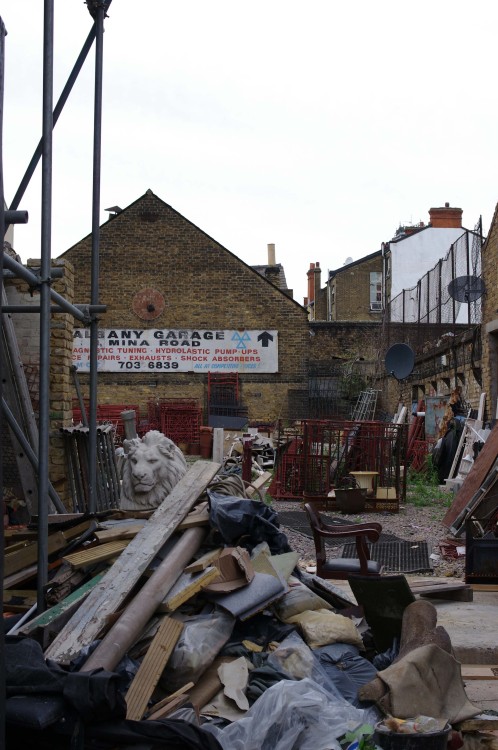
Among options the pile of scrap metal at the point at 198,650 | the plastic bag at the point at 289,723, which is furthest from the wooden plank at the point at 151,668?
the plastic bag at the point at 289,723

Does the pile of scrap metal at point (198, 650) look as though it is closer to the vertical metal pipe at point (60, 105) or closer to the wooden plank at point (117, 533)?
the wooden plank at point (117, 533)

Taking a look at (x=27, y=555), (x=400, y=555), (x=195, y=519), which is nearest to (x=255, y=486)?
(x=195, y=519)

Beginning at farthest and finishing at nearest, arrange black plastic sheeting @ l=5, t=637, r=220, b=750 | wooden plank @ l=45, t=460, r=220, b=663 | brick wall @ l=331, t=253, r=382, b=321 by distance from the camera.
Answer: brick wall @ l=331, t=253, r=382, b=321 → wooden plank @ l=45, t=460, r=220, b=663 → black plastic sheeting @ l=5, t=637, r=220, b=750

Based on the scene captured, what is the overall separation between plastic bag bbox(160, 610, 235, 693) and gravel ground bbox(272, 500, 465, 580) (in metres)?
4.11

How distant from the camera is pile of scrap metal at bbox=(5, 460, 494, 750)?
3.25 m

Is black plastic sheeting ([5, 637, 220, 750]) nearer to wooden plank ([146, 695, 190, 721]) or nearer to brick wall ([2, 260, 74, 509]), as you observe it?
wooden plank ([146, 695, 190, 721])

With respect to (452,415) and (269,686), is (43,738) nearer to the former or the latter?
(269,686)

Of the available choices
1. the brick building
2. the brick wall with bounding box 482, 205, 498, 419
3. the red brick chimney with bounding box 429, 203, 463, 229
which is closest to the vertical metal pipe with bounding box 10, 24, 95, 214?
the brick wall with bounding box 482, 205, 498, 419

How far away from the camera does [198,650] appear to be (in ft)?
13.4

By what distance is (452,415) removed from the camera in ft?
58.5

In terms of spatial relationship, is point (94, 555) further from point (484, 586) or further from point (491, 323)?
point (491, 323)

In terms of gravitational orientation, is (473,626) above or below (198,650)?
below

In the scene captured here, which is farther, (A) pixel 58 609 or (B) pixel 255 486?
(B) pixel 255 486

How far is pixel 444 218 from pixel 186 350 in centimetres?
1504
